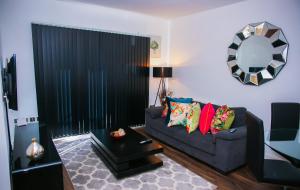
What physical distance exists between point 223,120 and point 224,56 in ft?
4.59

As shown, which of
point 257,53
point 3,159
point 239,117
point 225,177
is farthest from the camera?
point 257,53

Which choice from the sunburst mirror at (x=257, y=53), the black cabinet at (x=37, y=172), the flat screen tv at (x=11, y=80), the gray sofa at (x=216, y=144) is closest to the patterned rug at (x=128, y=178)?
the gray sofa at (x=216, y=144)

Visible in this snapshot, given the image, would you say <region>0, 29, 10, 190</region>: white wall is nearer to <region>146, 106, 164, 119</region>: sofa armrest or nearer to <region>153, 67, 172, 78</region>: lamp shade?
<region>146, 106, 164, 119</region>: sofa armrest

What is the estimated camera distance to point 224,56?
377cm

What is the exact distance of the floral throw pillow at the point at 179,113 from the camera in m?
3.53

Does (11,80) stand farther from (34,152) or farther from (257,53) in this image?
(257,53)

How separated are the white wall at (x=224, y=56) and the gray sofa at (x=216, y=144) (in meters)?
0.50

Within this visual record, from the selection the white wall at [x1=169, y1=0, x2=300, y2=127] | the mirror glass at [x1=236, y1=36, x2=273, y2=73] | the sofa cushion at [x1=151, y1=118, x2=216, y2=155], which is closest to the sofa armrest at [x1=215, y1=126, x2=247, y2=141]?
the sofa cushion at [x1=151, y1=118, x2=216, y2=155]

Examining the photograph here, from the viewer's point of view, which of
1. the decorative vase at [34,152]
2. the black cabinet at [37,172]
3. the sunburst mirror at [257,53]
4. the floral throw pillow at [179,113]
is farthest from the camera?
the floral throw pillow at [179,113]

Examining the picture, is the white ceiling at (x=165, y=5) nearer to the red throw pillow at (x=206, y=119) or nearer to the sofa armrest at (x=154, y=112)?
the red throw pillow at (x=206, y=119)

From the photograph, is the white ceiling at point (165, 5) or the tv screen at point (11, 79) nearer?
the tv screen at point (11, 79)

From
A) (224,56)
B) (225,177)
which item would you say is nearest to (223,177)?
(225,177)

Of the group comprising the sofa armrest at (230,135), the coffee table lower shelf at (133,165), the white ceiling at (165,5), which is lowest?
the coffee table lower shelf at (133,165)

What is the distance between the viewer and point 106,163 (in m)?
2.94
